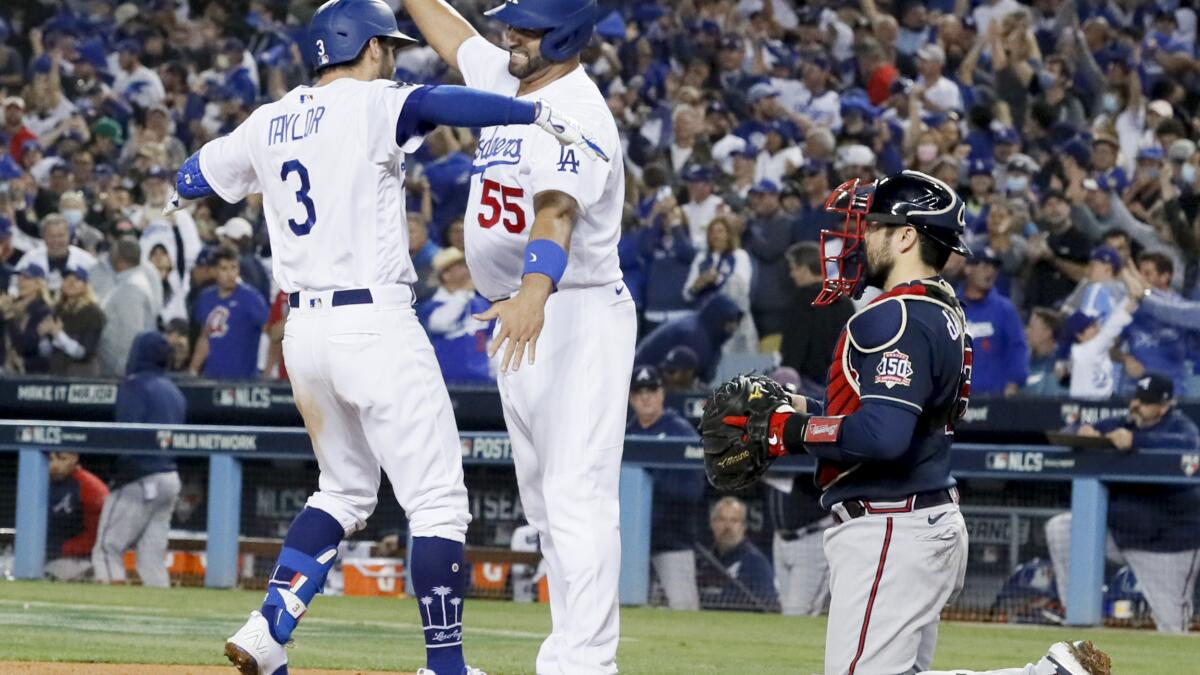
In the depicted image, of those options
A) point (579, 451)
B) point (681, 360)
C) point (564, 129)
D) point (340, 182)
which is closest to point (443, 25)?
point (340, 182)

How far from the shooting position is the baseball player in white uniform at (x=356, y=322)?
16.9 ft

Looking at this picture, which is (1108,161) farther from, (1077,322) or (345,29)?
(345,29)

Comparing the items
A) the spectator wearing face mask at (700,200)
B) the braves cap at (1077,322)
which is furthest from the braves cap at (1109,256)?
the spectator wearing face mask at (700,200)

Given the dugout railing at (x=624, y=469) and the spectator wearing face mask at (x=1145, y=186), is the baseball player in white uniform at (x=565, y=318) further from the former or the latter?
the spectator wearing face mask at (x=1145, y=186)

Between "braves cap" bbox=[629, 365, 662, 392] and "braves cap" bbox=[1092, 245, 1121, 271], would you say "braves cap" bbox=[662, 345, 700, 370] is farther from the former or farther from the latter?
"braves cap" bbox=[1092, 245, 1121, 271]

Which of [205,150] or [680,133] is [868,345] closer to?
[205,150]

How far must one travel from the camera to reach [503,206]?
518cm

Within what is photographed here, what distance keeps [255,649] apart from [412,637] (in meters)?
3.31

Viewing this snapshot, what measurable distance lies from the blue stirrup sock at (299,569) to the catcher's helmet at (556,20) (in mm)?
1446

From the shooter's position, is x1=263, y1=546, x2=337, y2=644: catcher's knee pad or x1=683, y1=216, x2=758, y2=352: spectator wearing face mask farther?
x1=683, y1=216, x2=758, y2=352: spectator wearing face mask

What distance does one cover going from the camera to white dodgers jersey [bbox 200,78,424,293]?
5.17 metres

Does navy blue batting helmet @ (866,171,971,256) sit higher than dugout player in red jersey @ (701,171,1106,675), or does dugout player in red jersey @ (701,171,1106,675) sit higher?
navy blue batting helmet @ (866,171,971,256)

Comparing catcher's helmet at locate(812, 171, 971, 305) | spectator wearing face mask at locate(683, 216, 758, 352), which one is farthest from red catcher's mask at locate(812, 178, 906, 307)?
spectator wearing face mask at locate(683, 216, 758, 352)

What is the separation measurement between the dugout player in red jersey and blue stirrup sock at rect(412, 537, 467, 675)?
948mm
